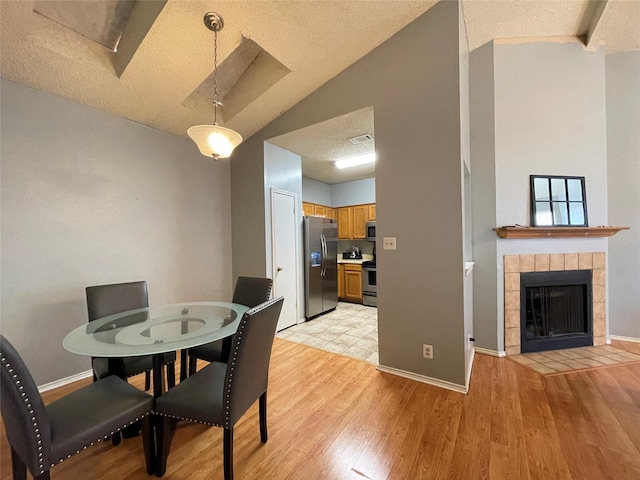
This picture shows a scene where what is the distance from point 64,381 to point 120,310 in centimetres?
101

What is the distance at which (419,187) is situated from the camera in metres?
2.29

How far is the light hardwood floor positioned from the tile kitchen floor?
2.02 ft

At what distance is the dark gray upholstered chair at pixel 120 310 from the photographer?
5.63ft

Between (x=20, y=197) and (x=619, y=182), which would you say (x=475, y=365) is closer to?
(x=619, y=182)

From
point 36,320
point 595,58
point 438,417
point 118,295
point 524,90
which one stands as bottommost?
point 438,417

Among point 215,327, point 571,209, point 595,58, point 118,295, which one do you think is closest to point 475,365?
point 571,209

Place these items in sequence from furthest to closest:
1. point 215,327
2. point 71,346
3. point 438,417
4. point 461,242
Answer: point 461,242, point 438,417, point 215,327, point 71,346

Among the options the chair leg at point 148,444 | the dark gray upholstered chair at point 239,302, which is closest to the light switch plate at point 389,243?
the dark gray upholstered chair at point 239,302

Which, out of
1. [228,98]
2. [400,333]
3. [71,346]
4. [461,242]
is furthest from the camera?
[228,98]

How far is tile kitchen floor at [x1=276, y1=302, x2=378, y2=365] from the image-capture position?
2.99 metres

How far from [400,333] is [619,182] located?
3284 millimetres

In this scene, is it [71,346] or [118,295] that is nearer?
[71,346]

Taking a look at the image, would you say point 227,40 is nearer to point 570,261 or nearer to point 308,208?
point 308,208

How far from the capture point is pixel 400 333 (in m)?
2.40
